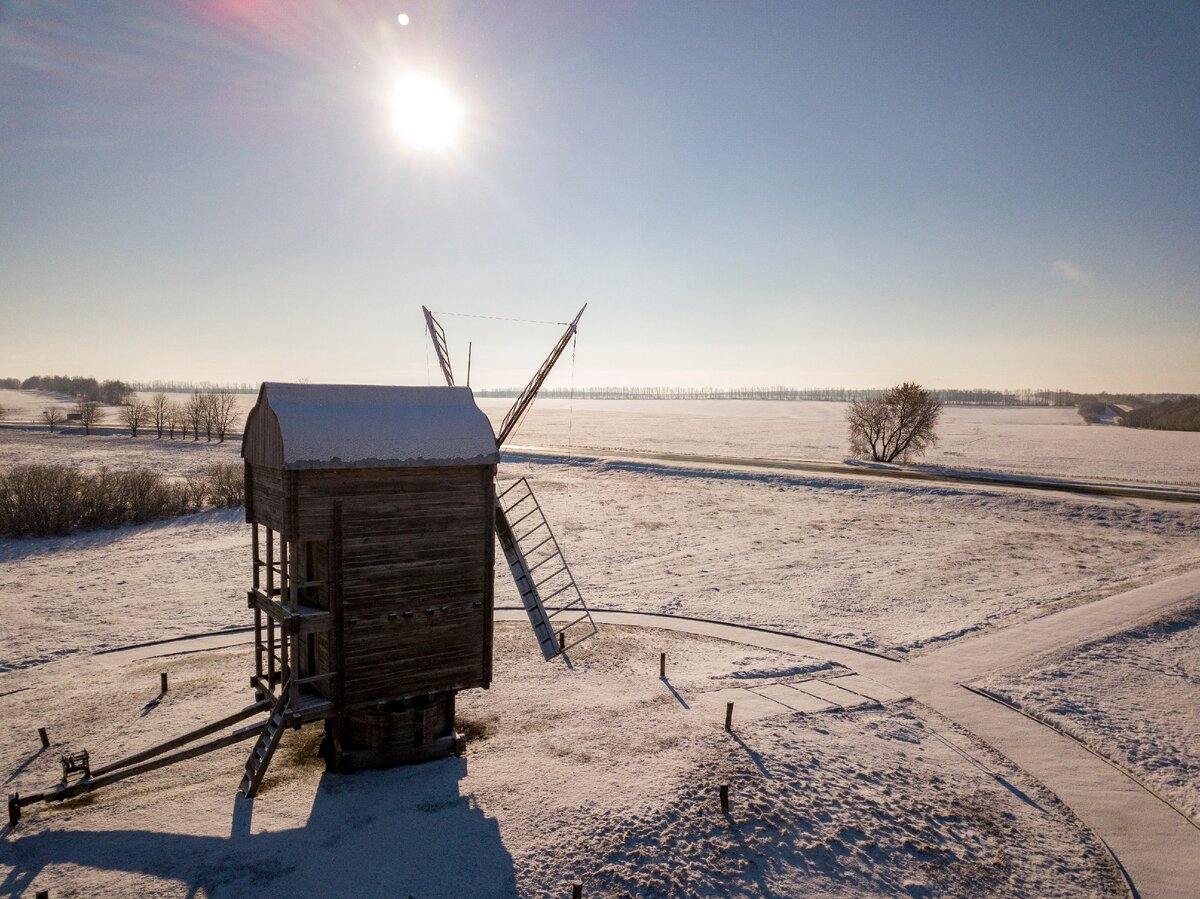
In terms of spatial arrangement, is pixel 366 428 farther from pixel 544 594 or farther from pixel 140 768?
pixel 544 594

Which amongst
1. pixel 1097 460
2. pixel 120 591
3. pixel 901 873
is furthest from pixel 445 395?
pixel 1097 460

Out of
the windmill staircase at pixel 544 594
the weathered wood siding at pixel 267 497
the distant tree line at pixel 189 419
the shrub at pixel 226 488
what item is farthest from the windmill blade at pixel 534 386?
the distant tree line at pixel 189 419

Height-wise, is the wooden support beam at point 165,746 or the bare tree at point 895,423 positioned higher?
the bare tree at point 895,423

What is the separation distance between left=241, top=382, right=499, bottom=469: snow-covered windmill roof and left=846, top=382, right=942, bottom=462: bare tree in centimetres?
6315

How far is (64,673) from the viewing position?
20.2 metres

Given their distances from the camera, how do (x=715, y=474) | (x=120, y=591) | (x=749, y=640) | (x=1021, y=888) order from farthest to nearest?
1. (x=715, y=474)
2. (x=120, y=591)
3. (x=749, y=640)
4. (x=1021, y=888)

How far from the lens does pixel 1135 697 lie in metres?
19.5

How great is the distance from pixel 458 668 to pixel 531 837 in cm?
435

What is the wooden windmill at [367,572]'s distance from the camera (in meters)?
14.1

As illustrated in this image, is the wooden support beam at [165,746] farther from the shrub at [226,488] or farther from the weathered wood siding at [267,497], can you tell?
the shrub at [226,488]

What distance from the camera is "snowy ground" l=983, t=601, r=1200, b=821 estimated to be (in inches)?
637

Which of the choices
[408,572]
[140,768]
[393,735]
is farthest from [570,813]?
[140,768]

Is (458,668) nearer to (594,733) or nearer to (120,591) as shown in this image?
(594,733)

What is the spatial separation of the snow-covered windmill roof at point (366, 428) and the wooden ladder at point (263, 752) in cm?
519
